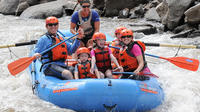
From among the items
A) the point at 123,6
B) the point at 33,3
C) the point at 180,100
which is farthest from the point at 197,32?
the point at 33,3

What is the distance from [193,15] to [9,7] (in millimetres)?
A: 9954

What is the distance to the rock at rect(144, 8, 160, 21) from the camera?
10.7 m

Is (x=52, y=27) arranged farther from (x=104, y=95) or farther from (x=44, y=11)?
(x=44, y=11)

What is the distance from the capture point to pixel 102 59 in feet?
13.8

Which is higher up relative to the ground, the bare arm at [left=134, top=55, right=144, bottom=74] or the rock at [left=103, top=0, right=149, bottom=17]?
the rock at [left=103, top=0, right=149, bottom=17]

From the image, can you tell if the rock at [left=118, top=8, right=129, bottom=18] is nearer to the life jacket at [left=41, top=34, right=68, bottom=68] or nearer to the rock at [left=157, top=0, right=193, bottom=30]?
the rock at [left=157, top=0, right=193, bottom=30]

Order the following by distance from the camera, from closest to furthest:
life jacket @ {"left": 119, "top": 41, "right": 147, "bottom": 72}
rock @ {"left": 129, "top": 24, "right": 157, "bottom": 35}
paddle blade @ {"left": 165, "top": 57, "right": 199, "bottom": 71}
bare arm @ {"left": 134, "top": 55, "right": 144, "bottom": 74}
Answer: bare arm @ {"left": 134, "top": 55, "right": 144, "bottom": 74} < life jacket @ {"left": 119, "top": 41, "right": 147, "bottom": 72} < paddle blade @ {"left": 165, "top": 57, "right": 199, "bottom": 71} < rock @ {"left": 129, "top": 24, "right": 157, "bottom": 35}

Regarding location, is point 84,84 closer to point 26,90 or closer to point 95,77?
point 95,77

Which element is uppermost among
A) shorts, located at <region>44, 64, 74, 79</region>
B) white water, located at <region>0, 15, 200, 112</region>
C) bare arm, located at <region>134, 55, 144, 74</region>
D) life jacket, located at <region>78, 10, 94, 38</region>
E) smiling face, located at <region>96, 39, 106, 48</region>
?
life jacket, located at <region>78, 10, 94, 38</region>

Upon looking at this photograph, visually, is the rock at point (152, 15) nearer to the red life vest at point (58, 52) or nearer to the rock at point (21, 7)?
the rock at point (21, 7)

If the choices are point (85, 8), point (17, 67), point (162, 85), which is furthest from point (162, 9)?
point (17, 67)

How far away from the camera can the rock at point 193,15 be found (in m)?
8.08

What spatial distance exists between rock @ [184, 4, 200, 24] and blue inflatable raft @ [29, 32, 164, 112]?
16.3 feet

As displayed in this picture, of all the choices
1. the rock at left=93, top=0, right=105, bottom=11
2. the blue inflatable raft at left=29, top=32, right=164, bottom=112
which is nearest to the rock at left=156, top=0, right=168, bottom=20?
the rock at left=93, top=0, right=105, bottom=11
